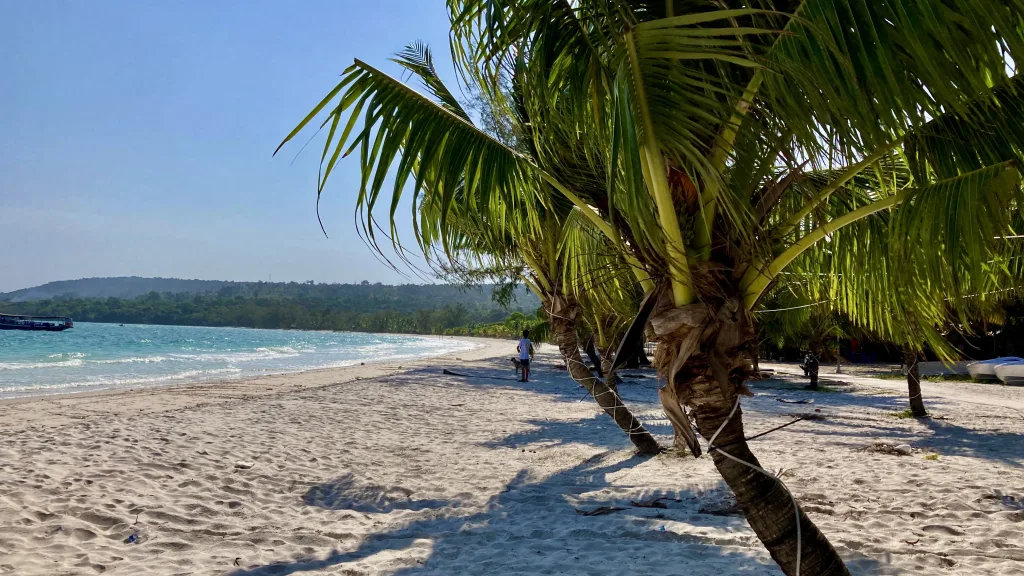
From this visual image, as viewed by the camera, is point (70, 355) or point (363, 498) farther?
point (70, 355)

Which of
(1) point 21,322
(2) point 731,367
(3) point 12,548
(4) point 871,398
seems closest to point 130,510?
(3) point 12,548

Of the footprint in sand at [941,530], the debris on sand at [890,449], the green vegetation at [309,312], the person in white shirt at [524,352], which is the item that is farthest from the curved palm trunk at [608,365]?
the green vegetation at [309,312]

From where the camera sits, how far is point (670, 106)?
2.27 m

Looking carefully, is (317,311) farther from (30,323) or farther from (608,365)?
(608,365)

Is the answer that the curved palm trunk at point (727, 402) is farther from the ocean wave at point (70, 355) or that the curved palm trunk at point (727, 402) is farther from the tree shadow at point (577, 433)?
the ocean wave at point (70, 355)

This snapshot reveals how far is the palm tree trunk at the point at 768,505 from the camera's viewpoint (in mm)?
2734

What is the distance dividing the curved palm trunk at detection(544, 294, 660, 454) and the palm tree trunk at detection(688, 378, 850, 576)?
4027 millimetres

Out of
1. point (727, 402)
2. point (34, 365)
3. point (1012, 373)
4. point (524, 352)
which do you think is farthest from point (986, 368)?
point (34, 365)

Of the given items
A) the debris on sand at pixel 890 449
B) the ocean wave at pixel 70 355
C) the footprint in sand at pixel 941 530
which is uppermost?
the footprint in sand at pixel 941 530

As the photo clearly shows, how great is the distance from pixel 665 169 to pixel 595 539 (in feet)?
9.25

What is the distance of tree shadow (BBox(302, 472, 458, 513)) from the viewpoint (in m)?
5.27

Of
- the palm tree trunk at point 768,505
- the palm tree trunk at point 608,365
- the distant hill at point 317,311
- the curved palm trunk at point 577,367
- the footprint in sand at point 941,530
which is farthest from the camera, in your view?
the distant hill at point 317,311

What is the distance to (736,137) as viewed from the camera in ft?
8.38

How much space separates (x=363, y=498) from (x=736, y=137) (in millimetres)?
4443
